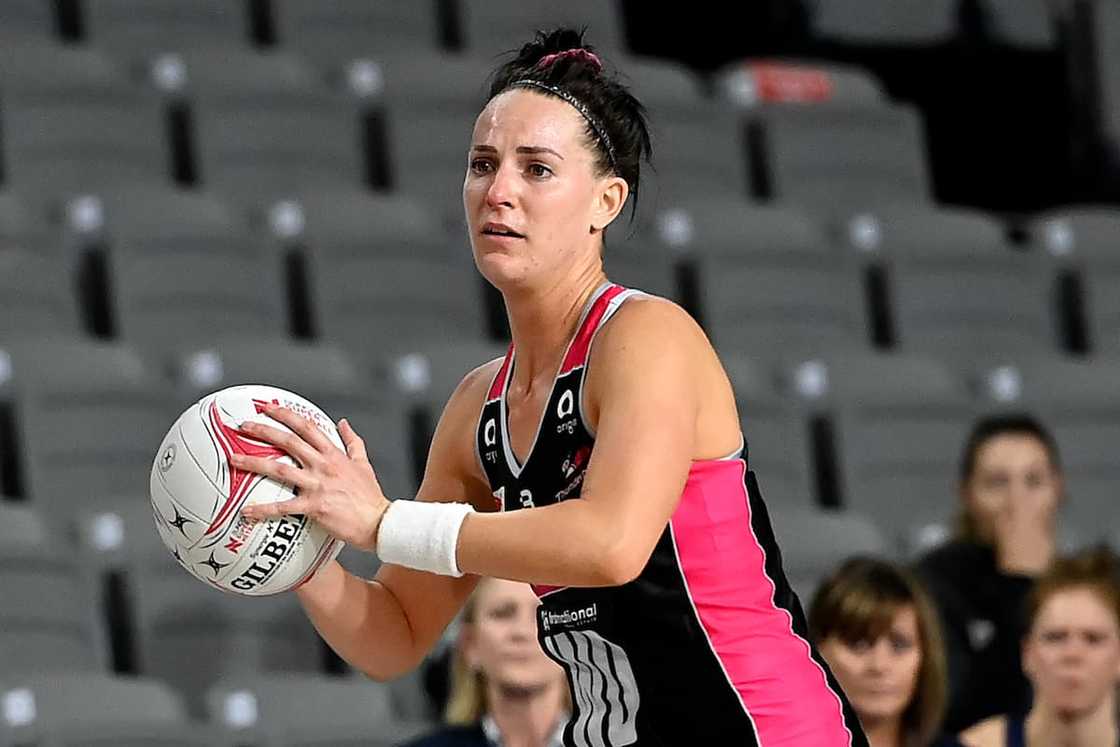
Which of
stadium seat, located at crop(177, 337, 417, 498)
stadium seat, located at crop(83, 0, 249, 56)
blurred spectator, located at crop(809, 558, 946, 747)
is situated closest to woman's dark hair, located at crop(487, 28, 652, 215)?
blurred spectator, located at crop(809, 558, 946, 747)

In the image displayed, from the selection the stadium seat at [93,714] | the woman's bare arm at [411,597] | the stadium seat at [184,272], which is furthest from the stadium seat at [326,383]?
the woman's bare arm at [411,597]

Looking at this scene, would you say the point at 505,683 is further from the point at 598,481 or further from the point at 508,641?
the point at 598,481

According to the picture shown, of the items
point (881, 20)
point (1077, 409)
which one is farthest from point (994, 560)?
point (881, 20)

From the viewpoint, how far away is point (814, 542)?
5836mm

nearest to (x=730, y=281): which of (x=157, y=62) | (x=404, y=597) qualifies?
(x=157, y=62)

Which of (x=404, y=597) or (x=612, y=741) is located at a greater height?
(x=404, y=597)

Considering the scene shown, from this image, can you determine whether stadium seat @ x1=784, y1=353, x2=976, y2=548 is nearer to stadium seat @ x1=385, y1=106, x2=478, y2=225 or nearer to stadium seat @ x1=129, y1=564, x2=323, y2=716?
stadium seat @ x1=385, y1=106, x2=478, y2=225

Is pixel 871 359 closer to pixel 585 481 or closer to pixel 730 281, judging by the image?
pixel 730 281

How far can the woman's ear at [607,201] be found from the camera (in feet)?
9.61

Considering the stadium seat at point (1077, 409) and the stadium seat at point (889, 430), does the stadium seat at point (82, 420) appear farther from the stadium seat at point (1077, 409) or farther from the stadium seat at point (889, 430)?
the stadium seat at point (1077, 409)

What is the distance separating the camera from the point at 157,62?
714cm

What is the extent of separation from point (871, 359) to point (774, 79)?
1.72 m

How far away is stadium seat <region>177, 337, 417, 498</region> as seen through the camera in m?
5.93

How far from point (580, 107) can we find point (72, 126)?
4.29 metres
